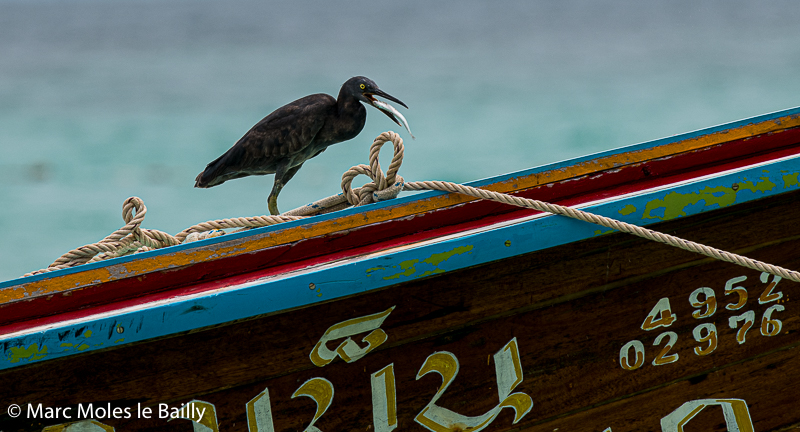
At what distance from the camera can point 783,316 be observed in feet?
4.98

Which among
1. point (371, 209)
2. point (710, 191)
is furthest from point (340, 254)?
point (710, 191)

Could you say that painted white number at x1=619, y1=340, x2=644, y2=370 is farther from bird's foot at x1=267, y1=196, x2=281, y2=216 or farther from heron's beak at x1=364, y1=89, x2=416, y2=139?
bird's foot at x1=267, y1=196, x2=281, y2=216

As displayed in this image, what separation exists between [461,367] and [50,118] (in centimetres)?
1182

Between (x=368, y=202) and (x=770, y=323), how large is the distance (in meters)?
0.91

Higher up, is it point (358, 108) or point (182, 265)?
point (358, 108)

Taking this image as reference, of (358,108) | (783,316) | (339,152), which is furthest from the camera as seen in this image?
(339,152)

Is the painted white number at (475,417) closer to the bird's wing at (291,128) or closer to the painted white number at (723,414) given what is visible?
the painted white number at (723,414)

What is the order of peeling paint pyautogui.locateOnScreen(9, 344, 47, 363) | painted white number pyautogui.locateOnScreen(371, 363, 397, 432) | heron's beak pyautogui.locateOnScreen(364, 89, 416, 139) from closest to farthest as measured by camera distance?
peeling paint pyautogui.locateOnScreen(9, 344, 47, 363), painted white number pyautogui.locateOnScreen(371, 363, 397, 432), heron's beak pyautogui.locateOnScreen(364, 89, 416, 139)

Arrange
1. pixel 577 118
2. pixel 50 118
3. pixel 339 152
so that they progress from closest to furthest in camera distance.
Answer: pixel 339 152, pixel 577 118, pixel 50 118

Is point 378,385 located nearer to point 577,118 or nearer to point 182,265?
point 182,265

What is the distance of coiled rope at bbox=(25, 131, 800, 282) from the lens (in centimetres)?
125

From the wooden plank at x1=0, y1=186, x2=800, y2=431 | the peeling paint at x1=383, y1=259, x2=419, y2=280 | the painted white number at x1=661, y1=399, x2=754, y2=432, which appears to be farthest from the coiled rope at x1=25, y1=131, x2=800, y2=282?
the painted white number at x1=661, y1=399, x2=754, y2=432

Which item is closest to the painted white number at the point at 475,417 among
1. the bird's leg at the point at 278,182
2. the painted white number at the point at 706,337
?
the painted white number at the point at 706,337

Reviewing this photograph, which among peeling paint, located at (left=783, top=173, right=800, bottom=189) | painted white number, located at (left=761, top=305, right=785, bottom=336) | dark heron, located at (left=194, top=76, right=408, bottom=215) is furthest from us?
dark heron, located at (left=194, top=76, right=408, bottom=215)
